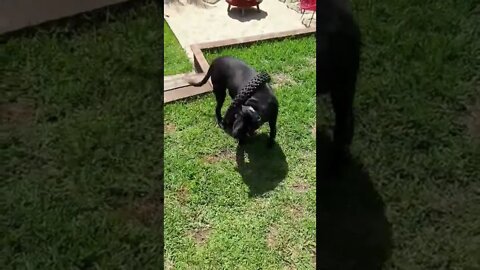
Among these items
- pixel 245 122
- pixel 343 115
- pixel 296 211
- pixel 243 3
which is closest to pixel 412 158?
pixel 343 115

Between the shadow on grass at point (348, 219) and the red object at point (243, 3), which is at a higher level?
the red object at point (243, 3)

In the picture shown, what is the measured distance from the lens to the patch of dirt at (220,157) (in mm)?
4359

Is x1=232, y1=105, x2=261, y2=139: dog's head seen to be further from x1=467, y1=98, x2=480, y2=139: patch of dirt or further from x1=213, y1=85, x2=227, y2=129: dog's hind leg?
x1=467, y1=98, x2=480, y2=139: patch of dirt

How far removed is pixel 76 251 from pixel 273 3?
3.59 m

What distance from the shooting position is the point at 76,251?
12.0ft

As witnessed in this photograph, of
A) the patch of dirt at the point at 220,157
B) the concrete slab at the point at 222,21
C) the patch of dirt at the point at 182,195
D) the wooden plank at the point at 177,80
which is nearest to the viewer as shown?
the patch of dirt at the point at 182,195

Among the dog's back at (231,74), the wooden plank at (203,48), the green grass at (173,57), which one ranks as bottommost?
the green grass at (173,57)

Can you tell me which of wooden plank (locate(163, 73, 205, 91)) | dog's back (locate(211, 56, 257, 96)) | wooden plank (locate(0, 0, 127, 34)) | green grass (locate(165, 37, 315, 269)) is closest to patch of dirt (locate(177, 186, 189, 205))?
green grass (locate(165, 37, 315, 269))

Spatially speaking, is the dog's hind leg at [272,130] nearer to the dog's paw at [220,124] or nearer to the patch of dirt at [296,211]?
the dog's paw at [220,124]

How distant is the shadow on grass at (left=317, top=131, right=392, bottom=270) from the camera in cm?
364

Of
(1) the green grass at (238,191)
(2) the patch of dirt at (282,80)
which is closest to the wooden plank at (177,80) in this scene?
(1) the green grass at (238,191)

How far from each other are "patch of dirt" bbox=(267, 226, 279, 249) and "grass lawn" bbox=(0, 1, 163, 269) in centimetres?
65

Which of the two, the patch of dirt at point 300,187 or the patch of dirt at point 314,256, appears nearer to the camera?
the patch of dirt at point 314,256

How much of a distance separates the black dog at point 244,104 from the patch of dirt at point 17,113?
136 cm
